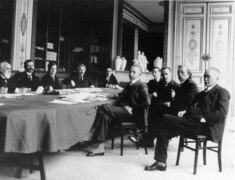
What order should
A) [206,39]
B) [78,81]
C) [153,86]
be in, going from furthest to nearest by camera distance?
[206,39]
[78,81]
[153,86]

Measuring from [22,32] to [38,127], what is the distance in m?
4.28

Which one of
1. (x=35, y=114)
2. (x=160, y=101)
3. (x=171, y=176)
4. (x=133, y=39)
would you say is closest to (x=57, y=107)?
(x=35, y=114)

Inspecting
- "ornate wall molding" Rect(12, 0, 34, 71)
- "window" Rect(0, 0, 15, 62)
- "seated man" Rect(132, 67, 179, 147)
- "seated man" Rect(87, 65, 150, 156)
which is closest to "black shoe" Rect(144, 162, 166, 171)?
"seated man" Rect(87, 65, 150, 156)

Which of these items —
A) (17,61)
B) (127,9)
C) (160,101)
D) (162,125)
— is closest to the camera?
(162,125)

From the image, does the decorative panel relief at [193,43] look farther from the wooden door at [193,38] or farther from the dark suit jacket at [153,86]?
the dark suit jacket at [153,86]

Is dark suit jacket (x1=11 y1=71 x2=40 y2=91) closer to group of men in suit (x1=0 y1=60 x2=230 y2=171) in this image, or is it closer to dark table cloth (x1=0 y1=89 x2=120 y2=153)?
group of men in suit (x1=0 y1=60 x2=230 y2=171)

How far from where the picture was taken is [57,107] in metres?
2.73

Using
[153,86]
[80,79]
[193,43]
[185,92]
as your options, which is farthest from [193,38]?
[185,92]

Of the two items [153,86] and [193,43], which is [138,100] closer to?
[153,86]

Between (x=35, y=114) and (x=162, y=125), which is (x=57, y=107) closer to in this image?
(x=35, y=114)

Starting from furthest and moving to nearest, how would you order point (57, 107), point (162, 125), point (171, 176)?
point (162, 125) → point (171, 176) → point (57, 107)

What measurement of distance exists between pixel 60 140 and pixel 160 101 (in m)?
2.42

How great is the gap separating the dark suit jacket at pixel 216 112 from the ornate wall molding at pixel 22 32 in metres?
4.41

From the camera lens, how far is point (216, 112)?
9.77ft
